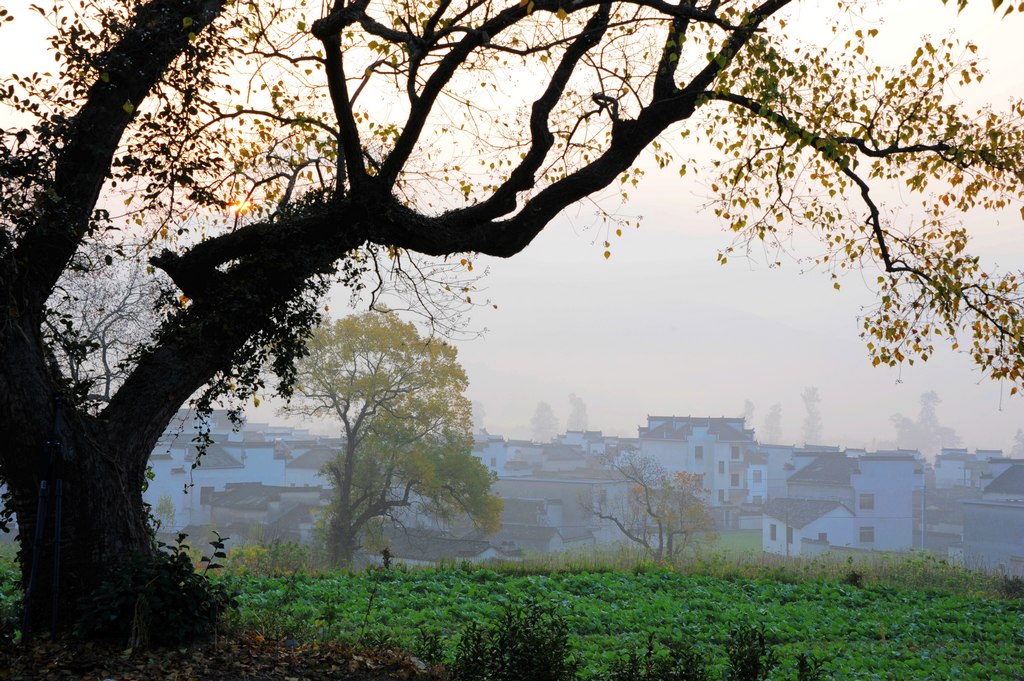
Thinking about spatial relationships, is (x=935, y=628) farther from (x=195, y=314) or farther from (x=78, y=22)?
(x=78, y=22)

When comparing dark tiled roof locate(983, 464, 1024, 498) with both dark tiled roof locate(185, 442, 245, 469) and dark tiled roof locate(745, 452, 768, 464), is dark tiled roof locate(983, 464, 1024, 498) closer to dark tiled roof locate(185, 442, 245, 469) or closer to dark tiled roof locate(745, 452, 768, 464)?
dark tiled roof locate(745, 452, 768, 464)

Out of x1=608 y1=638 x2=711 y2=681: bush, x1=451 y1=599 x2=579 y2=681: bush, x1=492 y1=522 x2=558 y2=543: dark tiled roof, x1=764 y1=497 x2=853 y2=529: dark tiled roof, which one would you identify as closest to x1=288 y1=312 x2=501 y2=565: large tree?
x1=492 y1=522 x2=558 y2=543: dark tiled roof

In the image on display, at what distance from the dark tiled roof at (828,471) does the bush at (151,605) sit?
4536 cm

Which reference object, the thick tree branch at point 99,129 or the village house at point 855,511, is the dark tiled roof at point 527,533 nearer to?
the village house at point 855,511

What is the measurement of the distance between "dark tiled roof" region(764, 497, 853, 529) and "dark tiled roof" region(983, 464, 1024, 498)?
342 inches

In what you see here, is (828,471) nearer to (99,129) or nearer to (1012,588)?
(1012,588)

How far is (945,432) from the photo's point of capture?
327 ft

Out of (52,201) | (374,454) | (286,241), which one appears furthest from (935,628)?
(374,454)

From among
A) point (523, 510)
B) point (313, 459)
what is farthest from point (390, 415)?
point (313, 459)

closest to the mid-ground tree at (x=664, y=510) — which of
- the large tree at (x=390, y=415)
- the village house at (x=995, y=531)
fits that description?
the large tree at (x=390, y=415)

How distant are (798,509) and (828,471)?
182 inches

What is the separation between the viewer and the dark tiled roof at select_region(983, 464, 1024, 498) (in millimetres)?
44856

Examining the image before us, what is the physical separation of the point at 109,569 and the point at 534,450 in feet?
215

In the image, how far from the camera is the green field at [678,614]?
29.1 ft
